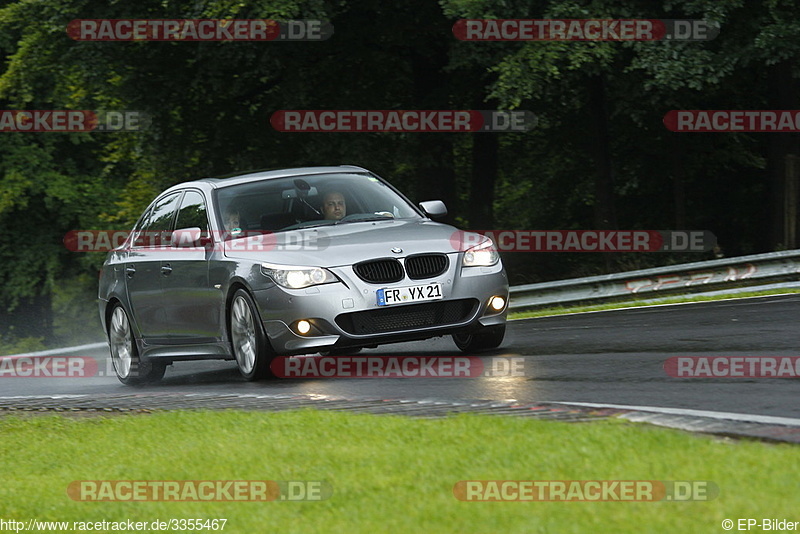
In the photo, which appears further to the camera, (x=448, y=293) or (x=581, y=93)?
(x=581, y=93)

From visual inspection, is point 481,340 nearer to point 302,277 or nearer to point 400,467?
point 302,277

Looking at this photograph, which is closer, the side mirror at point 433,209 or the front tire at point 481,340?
the front tire at point 481,340

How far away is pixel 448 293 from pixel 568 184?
23.9 meters

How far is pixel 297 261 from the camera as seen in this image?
10.4 m

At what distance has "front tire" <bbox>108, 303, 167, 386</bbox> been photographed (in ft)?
42.5

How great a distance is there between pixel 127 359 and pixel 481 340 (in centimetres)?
369

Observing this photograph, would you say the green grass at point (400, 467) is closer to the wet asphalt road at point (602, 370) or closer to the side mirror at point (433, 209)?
the wet asphalt road at point (602, 370)

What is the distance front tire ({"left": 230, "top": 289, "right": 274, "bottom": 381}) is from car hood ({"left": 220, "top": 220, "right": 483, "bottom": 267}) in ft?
1.27

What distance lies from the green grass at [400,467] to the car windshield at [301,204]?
11.0ft

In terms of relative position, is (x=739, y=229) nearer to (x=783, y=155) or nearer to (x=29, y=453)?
(x=783, y=155)

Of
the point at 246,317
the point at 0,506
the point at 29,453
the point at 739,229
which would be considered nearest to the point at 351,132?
the point at 739,229

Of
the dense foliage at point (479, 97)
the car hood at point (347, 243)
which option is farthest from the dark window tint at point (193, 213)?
the dense foliage at point (479, 97)

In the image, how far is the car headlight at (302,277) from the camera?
10367 millimetres

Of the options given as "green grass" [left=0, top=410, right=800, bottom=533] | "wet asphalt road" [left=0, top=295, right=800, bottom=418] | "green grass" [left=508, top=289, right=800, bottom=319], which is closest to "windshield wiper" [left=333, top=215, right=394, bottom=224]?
"wet asphalt road" [left=0, top=295, right=800, bottom=418]
